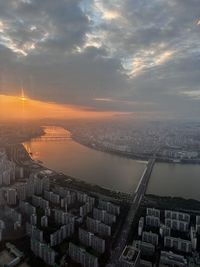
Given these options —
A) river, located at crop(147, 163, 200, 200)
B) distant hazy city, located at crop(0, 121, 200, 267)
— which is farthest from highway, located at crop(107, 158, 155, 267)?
river, located at crop(147, 163, 200, 200)

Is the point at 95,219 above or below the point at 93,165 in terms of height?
above

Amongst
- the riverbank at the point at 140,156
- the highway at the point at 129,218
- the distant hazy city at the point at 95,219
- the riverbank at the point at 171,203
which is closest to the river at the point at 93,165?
the distant hazy city at the point at 95,219

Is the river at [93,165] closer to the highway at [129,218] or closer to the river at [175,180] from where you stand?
the highway at [129,218]

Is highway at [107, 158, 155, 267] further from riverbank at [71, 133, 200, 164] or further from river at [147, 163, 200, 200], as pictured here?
riverbank at [71, 133, 200, 164]

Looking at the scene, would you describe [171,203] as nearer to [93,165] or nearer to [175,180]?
[175,180]

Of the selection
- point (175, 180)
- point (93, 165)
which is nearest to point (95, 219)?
point (175, 180)

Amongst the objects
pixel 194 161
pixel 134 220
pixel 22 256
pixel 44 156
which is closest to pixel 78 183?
pixel 134 220

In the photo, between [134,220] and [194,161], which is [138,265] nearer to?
[134,220]
